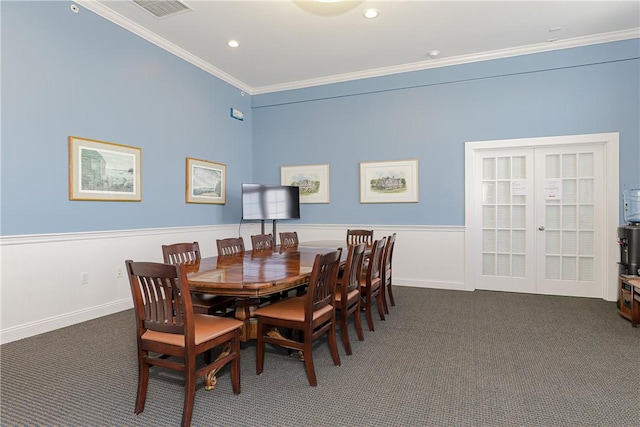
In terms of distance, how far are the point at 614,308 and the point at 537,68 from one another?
10.1 ft

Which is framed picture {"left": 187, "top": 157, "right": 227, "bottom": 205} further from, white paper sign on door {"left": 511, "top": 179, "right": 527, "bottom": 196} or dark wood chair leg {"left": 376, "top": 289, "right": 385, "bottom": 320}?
white paper sign on door {"left": 511, "top": 179, "right": 527, "bottom": 196}

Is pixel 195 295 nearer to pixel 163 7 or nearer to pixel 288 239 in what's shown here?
pixel 288 239

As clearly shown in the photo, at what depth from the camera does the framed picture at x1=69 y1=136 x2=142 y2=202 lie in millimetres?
3631

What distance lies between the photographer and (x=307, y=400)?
2.20m

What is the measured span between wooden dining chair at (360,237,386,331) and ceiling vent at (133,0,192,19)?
313 centimetres

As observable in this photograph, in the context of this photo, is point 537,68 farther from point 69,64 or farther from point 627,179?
point 69,64

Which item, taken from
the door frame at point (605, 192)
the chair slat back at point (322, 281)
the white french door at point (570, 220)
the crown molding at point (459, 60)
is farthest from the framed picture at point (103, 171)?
the white french door at point (570, 220)

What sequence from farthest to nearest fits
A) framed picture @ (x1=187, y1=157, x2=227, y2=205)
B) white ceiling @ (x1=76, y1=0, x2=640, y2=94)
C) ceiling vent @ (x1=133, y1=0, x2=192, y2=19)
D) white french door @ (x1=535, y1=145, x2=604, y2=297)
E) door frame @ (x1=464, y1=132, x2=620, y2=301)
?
1. framed picture @ (x1=187, y1=157, x2=227, y2=205)
2. white french door @ (x1=535, y1=145, x2=604, y2=297)
3. door frame @ (x1=464, y1=132, x2=620, y2=301)
4. white ceiling @ (x1=76, y1=0, x2=640, y2=94)
5. ceiling vent @ (x1=133, y1=0, x2=192, y2=19)

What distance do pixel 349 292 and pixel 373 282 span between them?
68cm

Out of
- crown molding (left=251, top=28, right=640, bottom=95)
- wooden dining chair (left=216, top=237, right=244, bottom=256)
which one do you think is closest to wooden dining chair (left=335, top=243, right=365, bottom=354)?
wooden dining chair (left=216, top=237, right=244, bottom=256)

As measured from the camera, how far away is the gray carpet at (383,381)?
2.03 metres

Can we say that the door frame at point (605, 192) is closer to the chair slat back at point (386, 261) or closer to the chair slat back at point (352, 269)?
the chair slat back at point (386, 261)

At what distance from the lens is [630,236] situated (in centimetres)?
390

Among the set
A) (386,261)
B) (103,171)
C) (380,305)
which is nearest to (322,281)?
(380,305)
